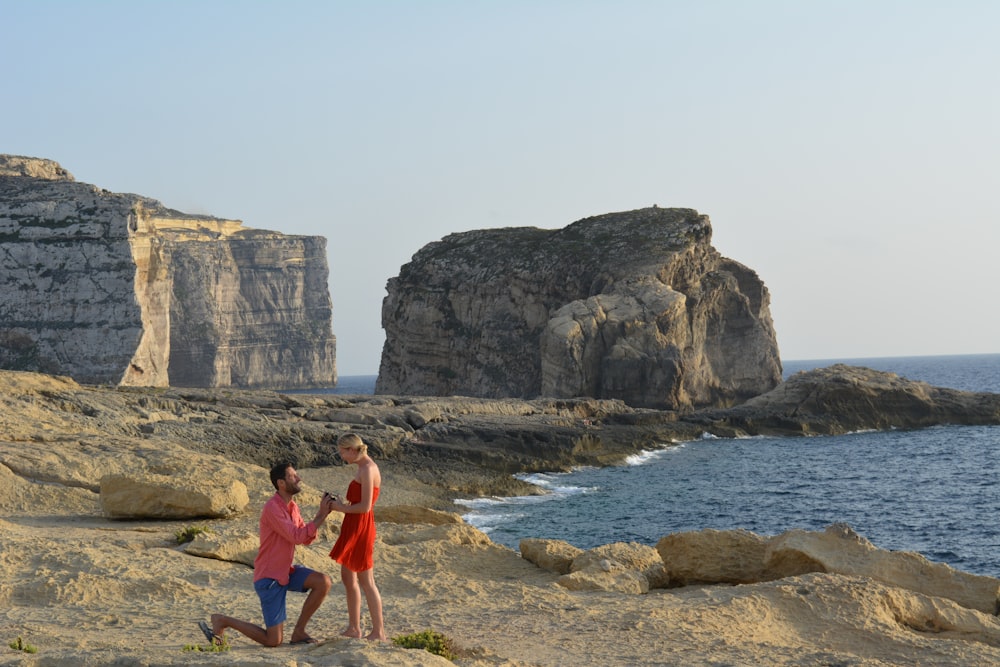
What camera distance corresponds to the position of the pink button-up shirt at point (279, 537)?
32.4ft

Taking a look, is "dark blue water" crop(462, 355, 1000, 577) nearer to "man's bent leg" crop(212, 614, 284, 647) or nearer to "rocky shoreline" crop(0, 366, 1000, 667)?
"rocky shoreline" crop(0, 366, 1000, 667)

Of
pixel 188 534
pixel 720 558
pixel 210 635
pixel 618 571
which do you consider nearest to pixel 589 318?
pixel 720 558

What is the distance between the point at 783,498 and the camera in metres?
41.0

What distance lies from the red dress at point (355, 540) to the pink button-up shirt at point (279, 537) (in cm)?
32

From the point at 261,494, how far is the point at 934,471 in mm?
38128

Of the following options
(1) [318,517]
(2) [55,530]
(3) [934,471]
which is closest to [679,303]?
(3) [934,471]

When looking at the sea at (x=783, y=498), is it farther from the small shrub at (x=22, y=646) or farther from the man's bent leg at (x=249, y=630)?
the small shrub at (x=22, y=646)

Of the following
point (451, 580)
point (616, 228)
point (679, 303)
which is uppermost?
point (616, 228)

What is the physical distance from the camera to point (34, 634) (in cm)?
1033

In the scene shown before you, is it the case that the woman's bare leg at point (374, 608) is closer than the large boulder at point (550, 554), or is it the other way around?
the woman's bare leg at point (374, 608)

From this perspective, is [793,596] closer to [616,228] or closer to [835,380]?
[835,380]

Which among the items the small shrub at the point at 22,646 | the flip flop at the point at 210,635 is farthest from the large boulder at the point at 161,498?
the flip flop at the point at 210,635

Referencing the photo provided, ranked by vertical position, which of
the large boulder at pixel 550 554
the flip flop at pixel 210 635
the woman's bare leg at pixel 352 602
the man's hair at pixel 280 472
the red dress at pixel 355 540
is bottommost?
the large boulder at pixel 550 554

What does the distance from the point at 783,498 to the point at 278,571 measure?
34306 millimetres
